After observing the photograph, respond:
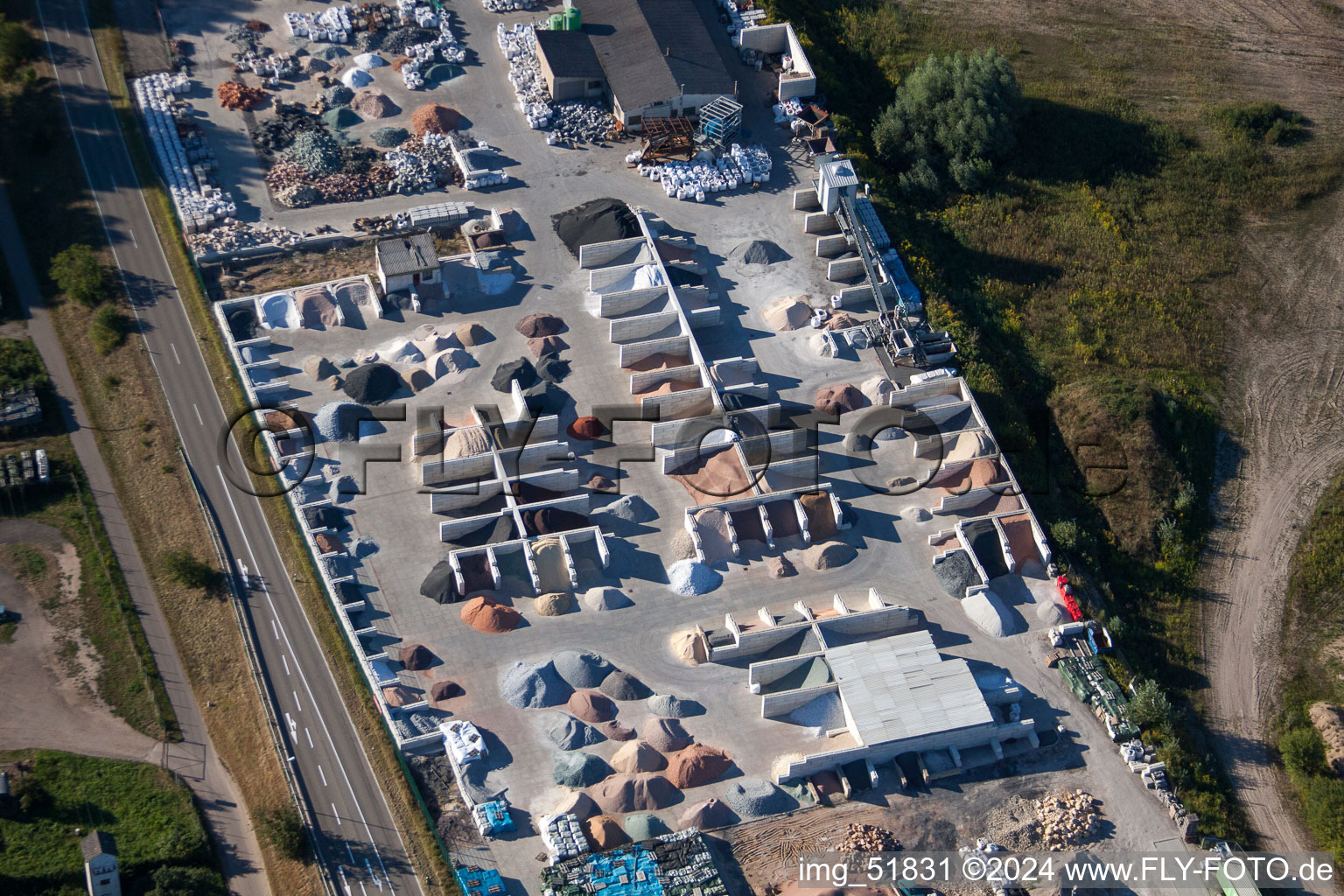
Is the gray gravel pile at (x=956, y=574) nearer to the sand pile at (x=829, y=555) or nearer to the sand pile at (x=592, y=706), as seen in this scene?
the sand pile at (x=829, y=555)

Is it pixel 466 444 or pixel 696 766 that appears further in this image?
pixel 466 444

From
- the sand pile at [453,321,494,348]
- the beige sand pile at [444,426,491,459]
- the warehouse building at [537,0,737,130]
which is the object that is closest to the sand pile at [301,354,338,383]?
the sand pile at [453,321,494,348]

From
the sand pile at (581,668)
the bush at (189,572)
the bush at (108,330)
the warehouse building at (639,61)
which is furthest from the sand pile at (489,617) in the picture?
the warehouse building at (639,61)

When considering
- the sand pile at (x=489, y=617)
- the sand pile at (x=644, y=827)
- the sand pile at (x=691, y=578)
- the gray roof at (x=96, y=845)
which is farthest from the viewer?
the sand pile at (x=691, y=578)

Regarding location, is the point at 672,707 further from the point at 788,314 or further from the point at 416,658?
the point at 788,314

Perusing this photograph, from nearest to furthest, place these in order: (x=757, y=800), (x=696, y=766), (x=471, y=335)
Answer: (x=757, y=800) → (x=696, y=766) → (x=471, y=335)

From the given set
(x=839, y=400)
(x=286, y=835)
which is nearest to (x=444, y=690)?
(x=286, y=835)
